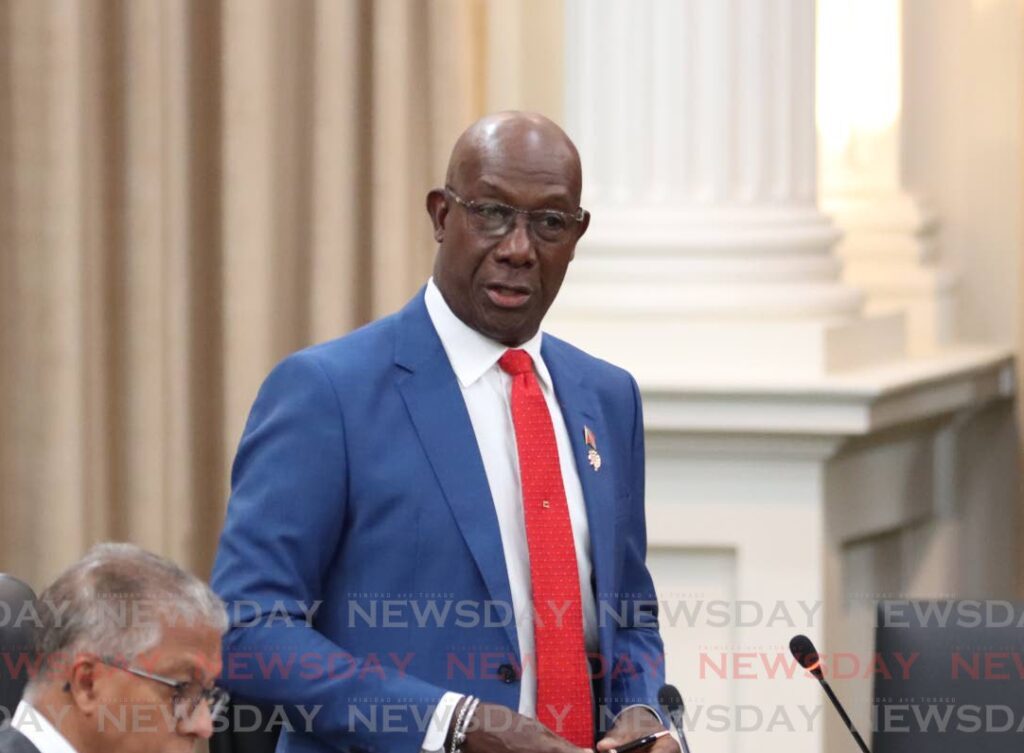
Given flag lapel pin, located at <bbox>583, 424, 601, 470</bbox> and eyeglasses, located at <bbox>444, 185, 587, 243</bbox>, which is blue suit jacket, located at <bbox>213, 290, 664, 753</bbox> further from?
eyeglasses, located at <bbox>444, 185, 587, 243</bbox>

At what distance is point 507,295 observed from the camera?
276 cm

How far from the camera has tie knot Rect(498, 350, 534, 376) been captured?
2.83m

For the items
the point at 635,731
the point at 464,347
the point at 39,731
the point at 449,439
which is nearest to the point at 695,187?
→ the point at 464,347

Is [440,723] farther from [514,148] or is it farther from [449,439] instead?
[514,148]

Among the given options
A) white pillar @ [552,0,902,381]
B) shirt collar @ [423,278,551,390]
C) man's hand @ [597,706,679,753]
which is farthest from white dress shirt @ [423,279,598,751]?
white pillar @ [552,0,902,381]

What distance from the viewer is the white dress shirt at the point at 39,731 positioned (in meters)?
2.10

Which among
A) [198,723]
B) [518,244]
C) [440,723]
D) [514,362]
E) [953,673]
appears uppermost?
[518,244]

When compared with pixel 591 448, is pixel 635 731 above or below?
below

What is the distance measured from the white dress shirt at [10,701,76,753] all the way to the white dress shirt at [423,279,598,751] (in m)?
0.77

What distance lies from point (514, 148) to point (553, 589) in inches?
23.9

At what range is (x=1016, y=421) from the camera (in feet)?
17.1

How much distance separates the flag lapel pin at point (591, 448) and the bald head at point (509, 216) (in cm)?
20

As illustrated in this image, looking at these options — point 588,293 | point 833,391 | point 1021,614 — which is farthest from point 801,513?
point 1021,614

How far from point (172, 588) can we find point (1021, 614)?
1551mm
